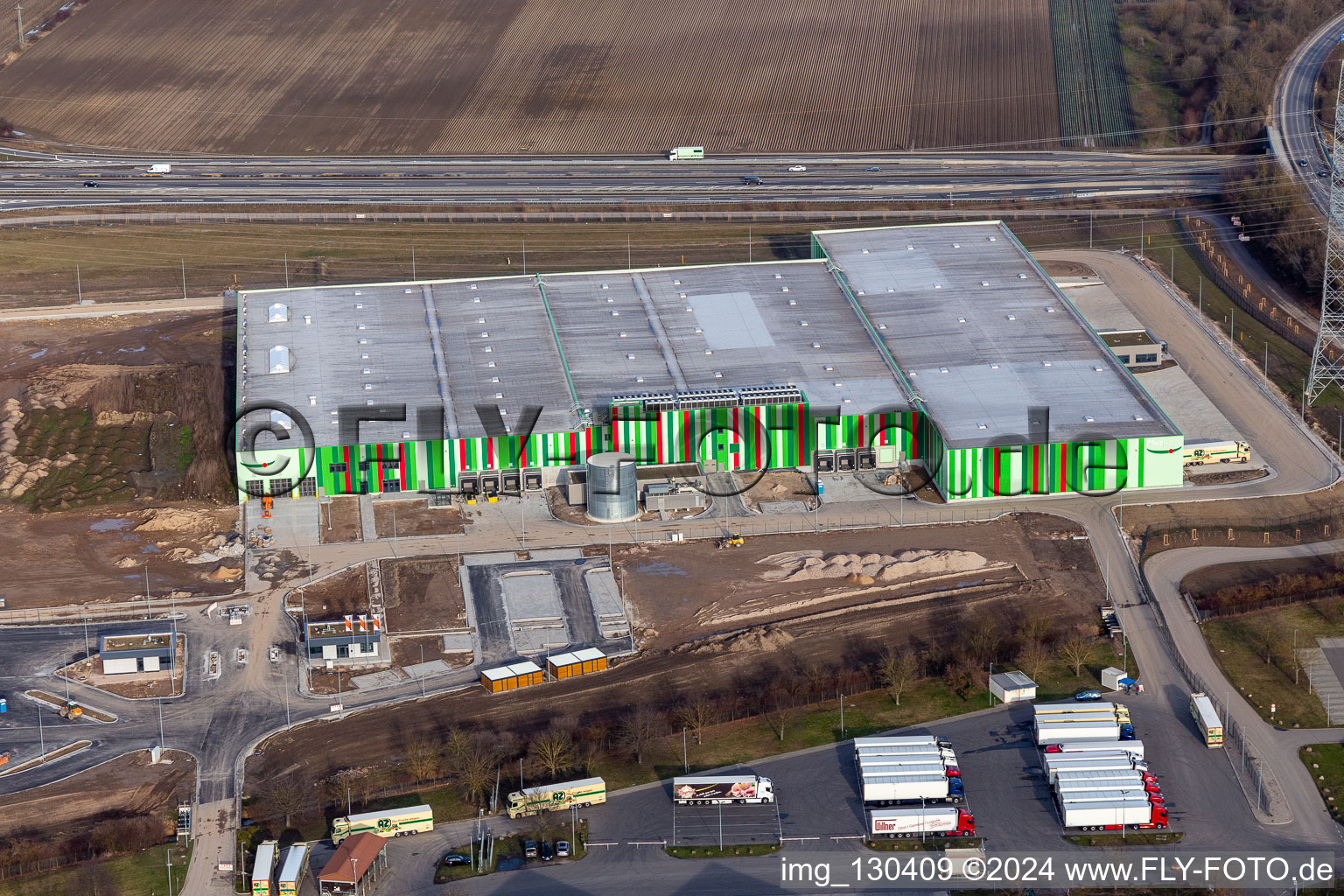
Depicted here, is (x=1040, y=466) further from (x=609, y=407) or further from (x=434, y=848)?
(x=434, y=848)

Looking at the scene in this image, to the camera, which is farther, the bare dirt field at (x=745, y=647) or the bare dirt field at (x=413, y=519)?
the bare dirt field at (x=413, y=519)

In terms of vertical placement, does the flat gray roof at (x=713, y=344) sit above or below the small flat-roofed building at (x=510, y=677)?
above

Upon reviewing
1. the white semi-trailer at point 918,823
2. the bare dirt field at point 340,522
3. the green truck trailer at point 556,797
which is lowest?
the white semi-trailer at point 918,823

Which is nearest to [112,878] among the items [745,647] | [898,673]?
[745,647]

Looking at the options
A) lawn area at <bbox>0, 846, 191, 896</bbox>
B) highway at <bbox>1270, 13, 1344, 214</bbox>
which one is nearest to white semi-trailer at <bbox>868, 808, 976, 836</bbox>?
lawn area at <bbox>0, 846, 191, 896</bbox>

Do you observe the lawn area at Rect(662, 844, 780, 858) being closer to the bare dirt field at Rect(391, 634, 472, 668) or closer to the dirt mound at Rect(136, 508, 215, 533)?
the bare dirt field at Rect(391, 634, 472, 668)

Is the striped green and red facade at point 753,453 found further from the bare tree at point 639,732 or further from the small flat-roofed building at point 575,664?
the bare tree at point 639,732

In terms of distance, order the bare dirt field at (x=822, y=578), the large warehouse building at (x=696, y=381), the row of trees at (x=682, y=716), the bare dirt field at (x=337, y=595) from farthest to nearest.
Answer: the large warehouse building at (x=696, y=381) → the bare dirt field at (x=337, y=595) → the bare dirt field at (x=822, y=578) → the row of trees at (x=682, y=716)

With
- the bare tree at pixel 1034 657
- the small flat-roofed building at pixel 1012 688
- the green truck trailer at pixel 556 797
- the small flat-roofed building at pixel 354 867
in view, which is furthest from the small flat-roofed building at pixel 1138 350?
the small flat-roofed building at pixel 354 867
